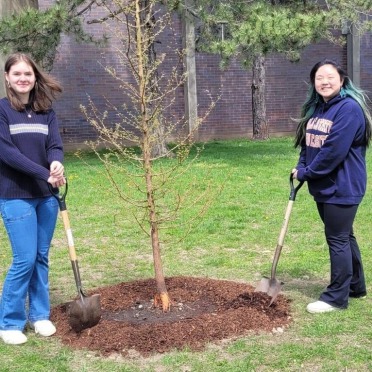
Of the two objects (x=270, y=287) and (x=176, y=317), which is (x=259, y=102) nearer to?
(x=270, y=287)

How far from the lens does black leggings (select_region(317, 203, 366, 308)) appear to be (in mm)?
4613

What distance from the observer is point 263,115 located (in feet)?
59.3

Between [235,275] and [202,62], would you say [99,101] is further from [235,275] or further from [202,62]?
[235,275]

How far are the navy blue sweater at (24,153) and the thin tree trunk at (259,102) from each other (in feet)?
43.6

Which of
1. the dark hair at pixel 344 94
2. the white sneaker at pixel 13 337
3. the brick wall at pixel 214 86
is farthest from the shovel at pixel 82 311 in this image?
the brick wall at pixel 214 86

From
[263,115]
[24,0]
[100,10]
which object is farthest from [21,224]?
[263,115]

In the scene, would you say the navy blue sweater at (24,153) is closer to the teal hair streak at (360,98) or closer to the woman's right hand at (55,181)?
the woman's right hand at (55,181)

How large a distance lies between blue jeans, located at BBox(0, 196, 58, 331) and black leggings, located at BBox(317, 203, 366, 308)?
79.2 inches

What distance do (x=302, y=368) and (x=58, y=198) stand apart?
1962 mm

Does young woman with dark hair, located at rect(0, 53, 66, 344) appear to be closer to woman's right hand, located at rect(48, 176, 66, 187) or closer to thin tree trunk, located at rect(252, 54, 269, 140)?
woman's right hand, located at rect(48, 176, 66, 187)

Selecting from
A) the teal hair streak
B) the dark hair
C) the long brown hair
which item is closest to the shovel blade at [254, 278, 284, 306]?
the dark hair

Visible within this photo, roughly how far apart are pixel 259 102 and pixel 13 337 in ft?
47.1

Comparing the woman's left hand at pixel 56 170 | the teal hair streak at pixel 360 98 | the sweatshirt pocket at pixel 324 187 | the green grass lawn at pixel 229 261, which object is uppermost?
the teal hair streak at pixel 360 98

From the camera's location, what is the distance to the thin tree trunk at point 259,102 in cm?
1727
